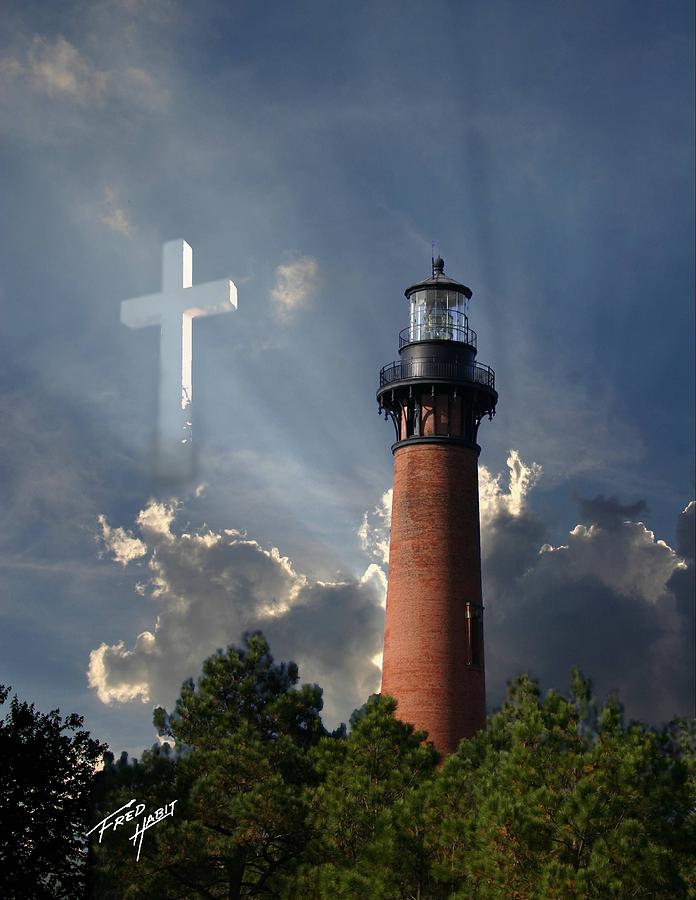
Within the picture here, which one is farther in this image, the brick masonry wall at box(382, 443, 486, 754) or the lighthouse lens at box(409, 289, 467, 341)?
the lighthouse lens at box(409, 289, 467, 341)

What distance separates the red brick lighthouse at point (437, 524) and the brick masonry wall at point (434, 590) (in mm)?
41

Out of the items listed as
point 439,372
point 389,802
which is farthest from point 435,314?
point 389,802

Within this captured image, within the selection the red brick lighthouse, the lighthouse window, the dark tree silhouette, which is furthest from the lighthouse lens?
the dark tree silhouette

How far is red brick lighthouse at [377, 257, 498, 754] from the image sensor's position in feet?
159

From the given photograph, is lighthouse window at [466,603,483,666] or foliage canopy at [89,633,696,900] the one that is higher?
lighthouse window at [466,603,483,666]

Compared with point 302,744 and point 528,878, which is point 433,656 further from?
point 528,878

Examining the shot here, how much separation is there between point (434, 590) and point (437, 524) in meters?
2.74

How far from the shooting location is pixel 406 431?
173 feet

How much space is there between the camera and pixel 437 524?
165 ft

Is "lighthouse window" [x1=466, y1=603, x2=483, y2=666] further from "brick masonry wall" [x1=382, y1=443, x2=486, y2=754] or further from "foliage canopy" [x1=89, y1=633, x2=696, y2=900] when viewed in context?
"foliage canopy" [x1=89, y1=633, x2=696, y2=900]

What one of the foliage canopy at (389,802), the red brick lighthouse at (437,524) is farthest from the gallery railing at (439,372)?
the foliage canopy at (389,802)

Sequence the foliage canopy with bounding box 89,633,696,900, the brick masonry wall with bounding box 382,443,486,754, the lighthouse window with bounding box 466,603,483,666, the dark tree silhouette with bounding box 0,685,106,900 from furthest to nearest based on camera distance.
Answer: the lighthouse window with bounding box 466,603,483,666 < the brick masonry wall with bounding box 382,443,486,754 < the dark tree silhouette with bounding box 0,685,106,900 < the foliage canopy with bounding box 89,633,696,900

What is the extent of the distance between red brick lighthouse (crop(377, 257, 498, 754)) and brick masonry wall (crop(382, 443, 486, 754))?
0.13 ft

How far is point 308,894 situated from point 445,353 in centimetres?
2564
